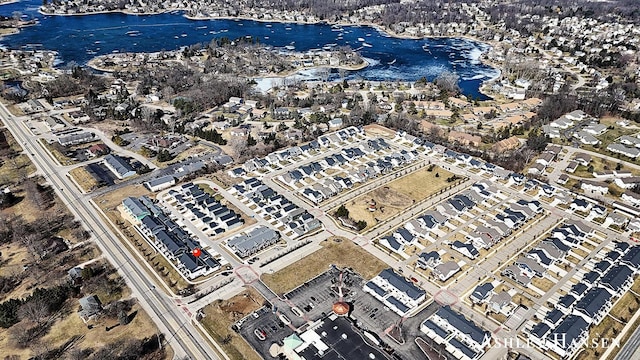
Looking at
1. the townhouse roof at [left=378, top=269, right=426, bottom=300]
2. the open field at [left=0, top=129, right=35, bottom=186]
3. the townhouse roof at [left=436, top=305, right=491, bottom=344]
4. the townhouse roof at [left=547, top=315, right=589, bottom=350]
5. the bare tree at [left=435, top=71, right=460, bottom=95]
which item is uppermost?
the bare tree at [left=435, top=71, right=460, bottom=95]

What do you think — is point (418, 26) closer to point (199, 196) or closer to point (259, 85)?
point (259, 85)

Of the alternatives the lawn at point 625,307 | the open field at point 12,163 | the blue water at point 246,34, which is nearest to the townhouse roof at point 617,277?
the lawn at point 625,307

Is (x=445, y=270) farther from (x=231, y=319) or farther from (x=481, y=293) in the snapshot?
(x=231, y=319)

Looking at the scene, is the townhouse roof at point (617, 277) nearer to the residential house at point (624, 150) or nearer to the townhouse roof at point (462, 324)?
the townhouse roof at point (462, 324)

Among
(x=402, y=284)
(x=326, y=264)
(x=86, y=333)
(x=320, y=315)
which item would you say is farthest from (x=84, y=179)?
(x=402, y=284)

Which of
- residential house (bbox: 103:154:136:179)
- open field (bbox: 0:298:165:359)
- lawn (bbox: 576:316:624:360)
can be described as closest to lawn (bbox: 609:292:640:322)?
lawn (bbox: 576:316:624:360)

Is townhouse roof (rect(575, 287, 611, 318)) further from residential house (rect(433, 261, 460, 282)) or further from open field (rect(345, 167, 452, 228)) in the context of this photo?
open field (rect(345, 167, 452, 228))
